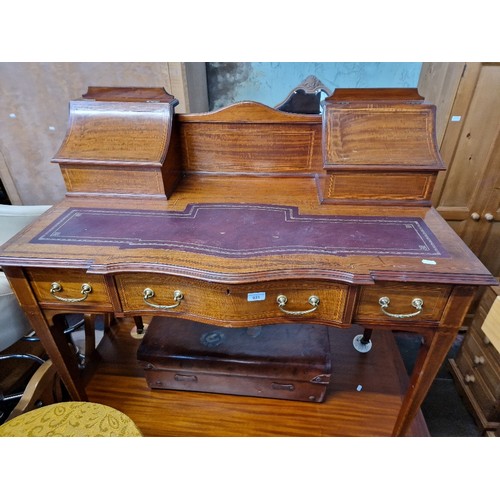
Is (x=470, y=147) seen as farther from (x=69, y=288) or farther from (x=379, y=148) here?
(x=69, y=288)

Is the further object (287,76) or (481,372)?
(287,76)

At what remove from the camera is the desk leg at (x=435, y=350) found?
35.1 inches

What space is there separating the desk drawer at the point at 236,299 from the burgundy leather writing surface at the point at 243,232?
97mm

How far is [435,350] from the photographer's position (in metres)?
1.00

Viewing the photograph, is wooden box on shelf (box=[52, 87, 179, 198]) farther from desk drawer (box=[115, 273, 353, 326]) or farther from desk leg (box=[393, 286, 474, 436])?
desk leg (box=[393, 286, 474, 436])

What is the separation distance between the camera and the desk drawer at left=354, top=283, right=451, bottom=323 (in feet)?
2.92

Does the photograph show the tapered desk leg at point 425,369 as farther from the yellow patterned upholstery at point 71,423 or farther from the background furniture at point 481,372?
the yellow patterned upholstery at point 71,423

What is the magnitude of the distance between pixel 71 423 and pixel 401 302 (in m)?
1.06

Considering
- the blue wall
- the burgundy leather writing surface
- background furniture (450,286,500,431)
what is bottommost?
background furniture (450,286,500,431)

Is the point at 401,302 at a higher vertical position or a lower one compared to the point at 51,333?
higher

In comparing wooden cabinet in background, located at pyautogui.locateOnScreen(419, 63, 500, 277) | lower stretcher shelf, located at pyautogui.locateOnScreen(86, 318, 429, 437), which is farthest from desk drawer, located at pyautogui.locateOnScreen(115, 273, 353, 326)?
wooden cabinet in background, located at pyautogui.locateOnScreen(419, 63, 500, 277)

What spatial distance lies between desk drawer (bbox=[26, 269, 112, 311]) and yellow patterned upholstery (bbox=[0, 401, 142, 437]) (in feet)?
1.06

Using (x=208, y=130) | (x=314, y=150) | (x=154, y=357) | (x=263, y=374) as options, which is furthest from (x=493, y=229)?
(x=154, y=357)

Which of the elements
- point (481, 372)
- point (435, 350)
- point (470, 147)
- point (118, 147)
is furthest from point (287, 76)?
point (481, 372)
